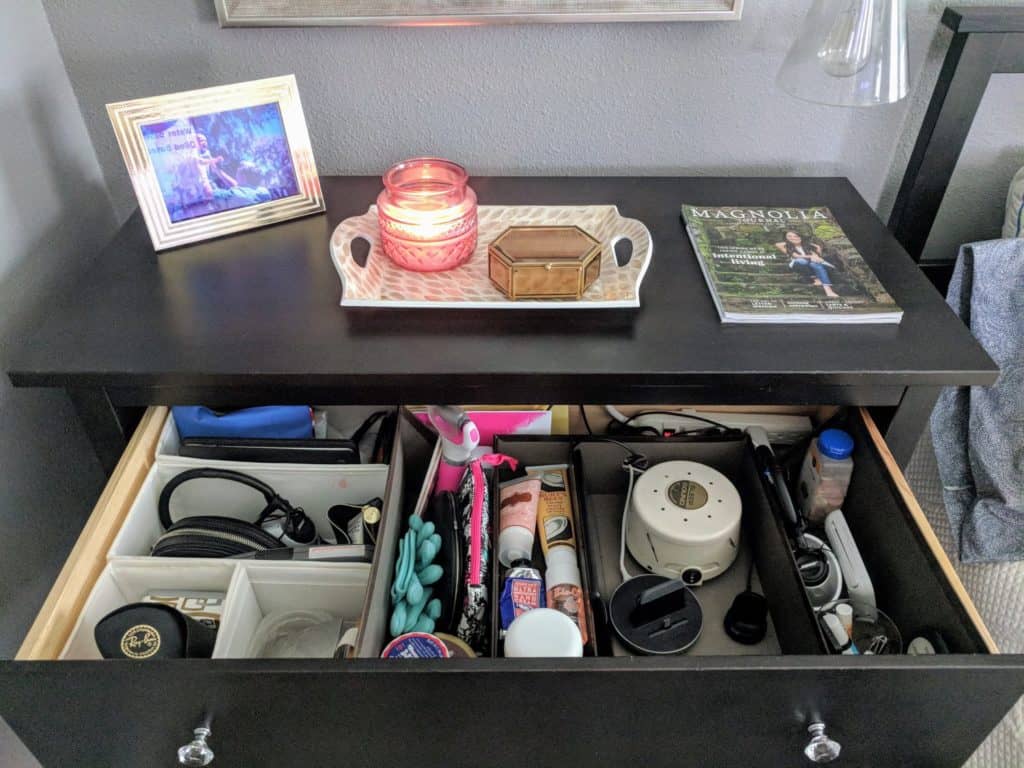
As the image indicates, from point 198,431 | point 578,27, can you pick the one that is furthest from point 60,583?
point 578,27

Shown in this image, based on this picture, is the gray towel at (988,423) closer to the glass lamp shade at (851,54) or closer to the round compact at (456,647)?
the glass lamp shade at (851,54)

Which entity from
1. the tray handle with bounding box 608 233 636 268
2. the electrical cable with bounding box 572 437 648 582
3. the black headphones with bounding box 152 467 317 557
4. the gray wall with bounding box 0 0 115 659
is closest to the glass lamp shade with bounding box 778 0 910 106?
the tray handle with bounding box 608 233 636 268

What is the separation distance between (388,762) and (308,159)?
0.73 m

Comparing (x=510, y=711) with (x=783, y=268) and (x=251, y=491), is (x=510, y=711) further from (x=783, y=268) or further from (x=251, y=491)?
(x=783, y=268)

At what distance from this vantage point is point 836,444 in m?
0.97

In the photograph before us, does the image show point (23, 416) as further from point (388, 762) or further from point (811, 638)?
point (811, 638)

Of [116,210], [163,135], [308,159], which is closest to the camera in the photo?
[163,135]

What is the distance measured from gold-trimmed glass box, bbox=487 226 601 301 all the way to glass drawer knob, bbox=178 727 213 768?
0.53m

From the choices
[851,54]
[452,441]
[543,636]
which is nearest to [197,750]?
[543,636]

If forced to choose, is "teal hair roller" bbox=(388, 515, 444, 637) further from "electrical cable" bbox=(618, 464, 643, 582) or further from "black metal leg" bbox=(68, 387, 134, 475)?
"black metal leg" bbox=(68, 387, 134, 475)

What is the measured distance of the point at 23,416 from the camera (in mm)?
971

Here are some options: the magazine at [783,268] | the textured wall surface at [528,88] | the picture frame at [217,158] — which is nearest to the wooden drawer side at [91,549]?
the picture frame at [217,158]

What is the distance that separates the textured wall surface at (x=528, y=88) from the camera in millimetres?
1061

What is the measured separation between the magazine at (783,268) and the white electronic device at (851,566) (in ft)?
0.89
